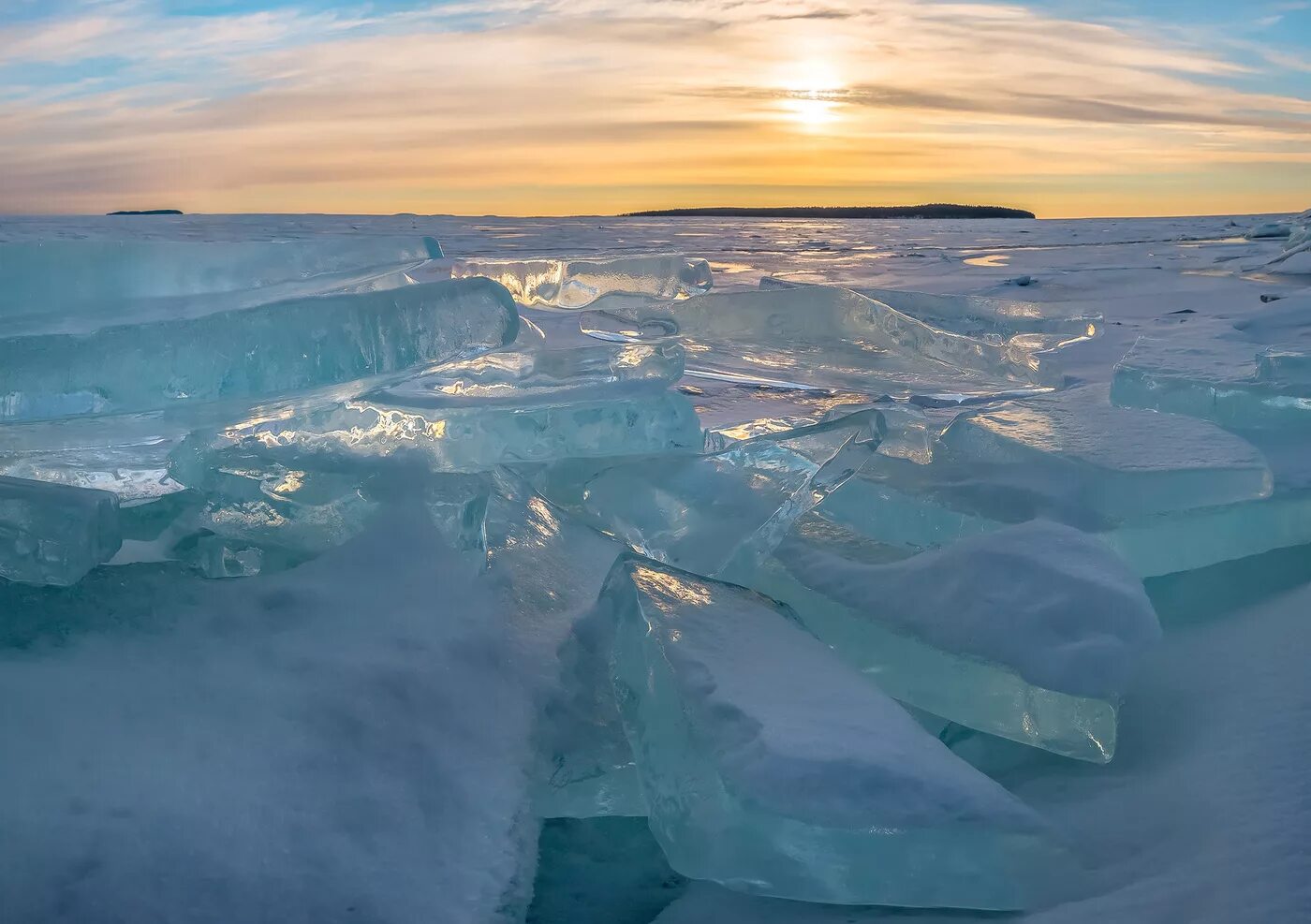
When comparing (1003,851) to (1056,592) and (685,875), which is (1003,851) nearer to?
(685,875)

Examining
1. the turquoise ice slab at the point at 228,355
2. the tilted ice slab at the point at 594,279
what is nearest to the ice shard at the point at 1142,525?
the turquoise ice slab at the point at 228,355

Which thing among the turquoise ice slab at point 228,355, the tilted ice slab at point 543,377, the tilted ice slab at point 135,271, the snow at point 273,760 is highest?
the tilted ice slab at point 135,271

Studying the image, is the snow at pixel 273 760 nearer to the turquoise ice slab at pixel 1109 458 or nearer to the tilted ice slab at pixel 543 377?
the tilted ice slab at pixel 543 377

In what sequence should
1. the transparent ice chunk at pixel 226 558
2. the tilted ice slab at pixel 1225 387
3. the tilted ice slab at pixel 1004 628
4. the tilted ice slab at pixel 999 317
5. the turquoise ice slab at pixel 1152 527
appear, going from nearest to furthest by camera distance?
the tilted ice slab at pixel 1004 628
the transparent ice chunk at pixel 226 558
the turquoise ice slab at pixel 1152 527
the tilted ice slab at pixel 1225 387
the tilted ice slab at pixel 999 317

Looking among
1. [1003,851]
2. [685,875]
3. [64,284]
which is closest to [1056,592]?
[1003,851]

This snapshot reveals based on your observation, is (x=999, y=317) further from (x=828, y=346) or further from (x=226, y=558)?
(x=226, y=558)

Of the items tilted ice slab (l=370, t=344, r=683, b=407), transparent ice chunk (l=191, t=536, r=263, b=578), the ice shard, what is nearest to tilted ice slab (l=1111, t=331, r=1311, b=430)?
the ice shard
